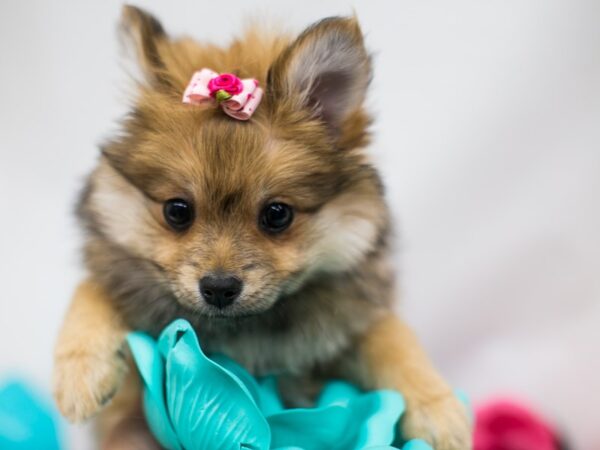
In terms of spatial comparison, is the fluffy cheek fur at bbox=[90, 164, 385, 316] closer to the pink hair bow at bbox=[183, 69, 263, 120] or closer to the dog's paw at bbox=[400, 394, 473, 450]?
the pink hair bow at bbox=[183, 69, 263, 120]

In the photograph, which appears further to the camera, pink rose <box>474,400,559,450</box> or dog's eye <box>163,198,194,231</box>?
pink rose <box>474,400,559,450</box>

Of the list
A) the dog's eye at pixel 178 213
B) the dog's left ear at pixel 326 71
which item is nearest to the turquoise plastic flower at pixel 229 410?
the dog's eye at pixel 178 213

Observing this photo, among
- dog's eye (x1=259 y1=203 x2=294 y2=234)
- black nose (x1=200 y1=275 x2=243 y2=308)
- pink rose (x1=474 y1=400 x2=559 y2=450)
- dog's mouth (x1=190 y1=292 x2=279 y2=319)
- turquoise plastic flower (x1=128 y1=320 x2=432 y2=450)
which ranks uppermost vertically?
dog's eye (x1=259 y1=203 x2=294 y2=234)

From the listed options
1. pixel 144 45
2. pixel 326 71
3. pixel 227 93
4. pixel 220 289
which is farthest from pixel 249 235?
pixel 144 45

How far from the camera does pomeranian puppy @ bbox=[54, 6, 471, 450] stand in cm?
156

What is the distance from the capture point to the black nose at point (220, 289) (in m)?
1.50

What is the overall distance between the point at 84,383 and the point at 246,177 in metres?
0.59

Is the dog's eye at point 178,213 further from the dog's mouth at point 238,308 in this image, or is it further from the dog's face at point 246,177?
the dog's mouth at point 238,308

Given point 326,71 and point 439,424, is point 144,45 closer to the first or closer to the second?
point 326,71

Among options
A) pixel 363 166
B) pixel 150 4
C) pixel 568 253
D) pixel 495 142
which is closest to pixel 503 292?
pixel 568 253

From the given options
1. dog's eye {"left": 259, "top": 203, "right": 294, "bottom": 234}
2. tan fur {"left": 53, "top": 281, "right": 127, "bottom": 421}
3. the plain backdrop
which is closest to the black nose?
dog's eye {"left": 259, "top": 203, "right": 294, "bottom": 234}

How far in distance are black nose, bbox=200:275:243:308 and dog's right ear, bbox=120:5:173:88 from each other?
51 centimetres

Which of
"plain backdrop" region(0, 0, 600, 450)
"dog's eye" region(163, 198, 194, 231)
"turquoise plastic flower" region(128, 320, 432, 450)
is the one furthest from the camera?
"plain backdrop" region(0, 0, 600, 450)

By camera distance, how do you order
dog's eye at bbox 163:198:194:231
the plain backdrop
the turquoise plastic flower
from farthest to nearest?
1. the plain backdrop
2. dog's eye at bbox 163:198:194:231
3. the turquoise plastic flower
